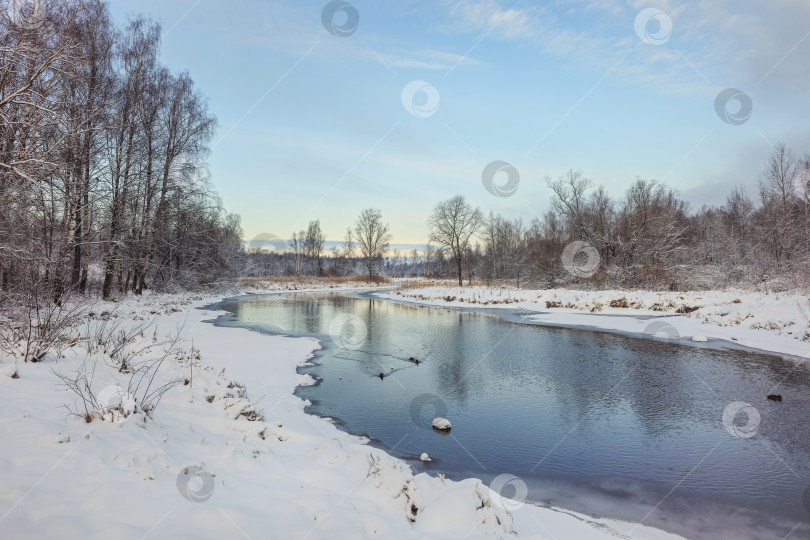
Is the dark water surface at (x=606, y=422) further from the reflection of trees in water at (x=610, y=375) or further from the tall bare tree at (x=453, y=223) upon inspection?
the tall bare tree at (x=453, y=223)

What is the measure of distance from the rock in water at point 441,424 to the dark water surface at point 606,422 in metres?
0.22

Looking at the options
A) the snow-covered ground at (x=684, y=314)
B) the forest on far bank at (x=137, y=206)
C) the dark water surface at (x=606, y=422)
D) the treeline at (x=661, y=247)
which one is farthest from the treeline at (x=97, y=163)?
the treeline at (x=661, y=247)

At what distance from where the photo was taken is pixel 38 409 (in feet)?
13.8

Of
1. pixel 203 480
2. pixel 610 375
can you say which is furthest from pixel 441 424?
pixel 610 375

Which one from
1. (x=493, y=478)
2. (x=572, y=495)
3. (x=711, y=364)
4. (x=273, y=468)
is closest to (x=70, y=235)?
(x=273, y=468)

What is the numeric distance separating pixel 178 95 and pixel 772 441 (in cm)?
3017

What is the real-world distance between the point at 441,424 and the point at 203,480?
4345 millimetres

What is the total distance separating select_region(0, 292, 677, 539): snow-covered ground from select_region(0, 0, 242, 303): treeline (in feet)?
12.4

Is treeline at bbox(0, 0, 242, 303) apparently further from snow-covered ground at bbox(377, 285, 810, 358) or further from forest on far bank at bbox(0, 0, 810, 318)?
snow-covered ground at bbox(377, 285, 810, 358)

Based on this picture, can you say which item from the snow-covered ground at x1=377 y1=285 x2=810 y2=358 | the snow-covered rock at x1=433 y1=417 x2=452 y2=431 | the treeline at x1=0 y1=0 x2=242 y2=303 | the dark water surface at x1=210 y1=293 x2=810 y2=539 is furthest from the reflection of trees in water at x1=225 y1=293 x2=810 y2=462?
the treeline at x1=0 y1=0 x2=242 y2=303

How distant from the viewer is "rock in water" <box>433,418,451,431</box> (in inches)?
282

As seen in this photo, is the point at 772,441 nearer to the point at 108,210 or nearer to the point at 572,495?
the point at 572,495

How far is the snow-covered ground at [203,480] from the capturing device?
9.72ft

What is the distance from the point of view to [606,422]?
7.59m
